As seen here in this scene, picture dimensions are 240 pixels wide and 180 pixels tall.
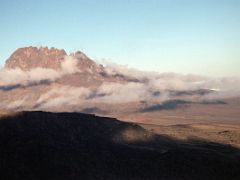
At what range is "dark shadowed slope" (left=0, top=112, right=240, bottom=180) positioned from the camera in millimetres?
82562

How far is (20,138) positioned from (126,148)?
88.4ft

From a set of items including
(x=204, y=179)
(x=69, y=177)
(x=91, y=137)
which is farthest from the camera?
(x=91, y=137)

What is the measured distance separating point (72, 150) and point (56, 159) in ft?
26.7

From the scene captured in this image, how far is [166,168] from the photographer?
3538 inches

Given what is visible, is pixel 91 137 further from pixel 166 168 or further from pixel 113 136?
pixel 166 168

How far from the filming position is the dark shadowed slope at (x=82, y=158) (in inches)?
3250

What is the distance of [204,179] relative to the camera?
85.1 m

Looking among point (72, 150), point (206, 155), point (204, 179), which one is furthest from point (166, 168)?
point (72, 150)

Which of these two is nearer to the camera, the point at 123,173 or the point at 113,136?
the point at 123,173

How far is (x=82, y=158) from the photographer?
90875 millimetres

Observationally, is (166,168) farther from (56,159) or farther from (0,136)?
(0,136)

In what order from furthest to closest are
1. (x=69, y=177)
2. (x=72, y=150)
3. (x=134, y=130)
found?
(x=134, y=130) → (x=72, y=150) → (x=69, y=177)

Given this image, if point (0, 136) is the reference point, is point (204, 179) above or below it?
below

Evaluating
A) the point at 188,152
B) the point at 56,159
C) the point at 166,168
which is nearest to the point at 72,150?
the point at 56,159
